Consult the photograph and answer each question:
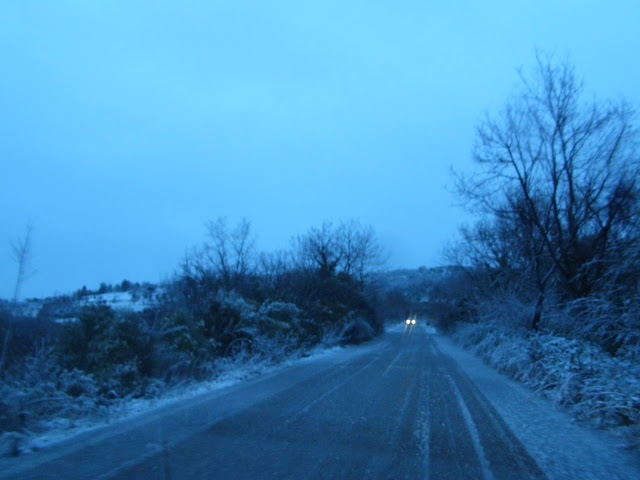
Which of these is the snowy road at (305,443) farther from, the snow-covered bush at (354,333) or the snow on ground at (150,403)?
the snow-covered bush at (354,333)

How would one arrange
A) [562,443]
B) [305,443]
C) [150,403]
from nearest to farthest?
[305,443], [562,443], [150,403]

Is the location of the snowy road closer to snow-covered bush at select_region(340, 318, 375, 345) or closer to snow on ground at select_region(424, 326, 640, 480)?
snow on ground at select_region(424, 326, 640, 480)

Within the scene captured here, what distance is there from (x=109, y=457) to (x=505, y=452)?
199 inches

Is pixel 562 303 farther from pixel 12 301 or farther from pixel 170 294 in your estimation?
pixel 12 301

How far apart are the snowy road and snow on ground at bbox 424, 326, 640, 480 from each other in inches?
2.3

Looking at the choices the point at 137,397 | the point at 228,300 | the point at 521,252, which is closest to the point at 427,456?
the point at 137,397

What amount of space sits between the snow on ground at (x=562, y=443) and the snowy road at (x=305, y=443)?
0.19 feet

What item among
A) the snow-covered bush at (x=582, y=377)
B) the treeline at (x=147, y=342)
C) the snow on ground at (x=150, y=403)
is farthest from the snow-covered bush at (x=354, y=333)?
the snow-covered bush at (x=582, y=377)

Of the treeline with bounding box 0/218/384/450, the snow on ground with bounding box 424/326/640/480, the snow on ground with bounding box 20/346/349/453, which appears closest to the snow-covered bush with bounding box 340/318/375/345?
the treeline with bounding box 0/218/384/450

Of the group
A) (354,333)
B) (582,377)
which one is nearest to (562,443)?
(582,377)

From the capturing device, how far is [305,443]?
8234mm

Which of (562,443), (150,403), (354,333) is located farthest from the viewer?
(354,333)

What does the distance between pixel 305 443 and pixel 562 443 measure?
386 centimetres

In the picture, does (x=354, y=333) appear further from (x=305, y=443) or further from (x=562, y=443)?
(x=305, y=443)
